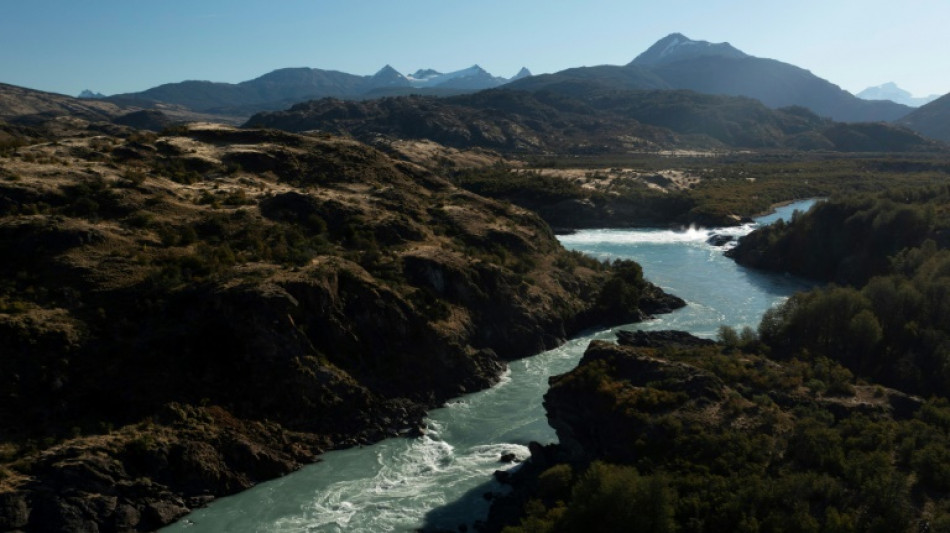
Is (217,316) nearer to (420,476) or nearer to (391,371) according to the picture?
(391,371)

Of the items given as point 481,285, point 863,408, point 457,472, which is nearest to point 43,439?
point 457,472

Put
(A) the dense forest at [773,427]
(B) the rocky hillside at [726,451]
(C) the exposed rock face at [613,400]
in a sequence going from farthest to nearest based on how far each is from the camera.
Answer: (C) the exposed rock face at [613,400] < (A) the dense forest at [773,427] < (B) the rocky hillside at [726,451]

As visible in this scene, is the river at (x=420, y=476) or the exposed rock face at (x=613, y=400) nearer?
the exposed rock face at (x=613, y=400)

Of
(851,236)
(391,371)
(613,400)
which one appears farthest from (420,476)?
(851,236)

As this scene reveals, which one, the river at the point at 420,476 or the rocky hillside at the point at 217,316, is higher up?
the rocky hillside at the point at 217,316

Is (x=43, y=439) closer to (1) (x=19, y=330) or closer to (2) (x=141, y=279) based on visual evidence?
(1) (x=19, y=330)

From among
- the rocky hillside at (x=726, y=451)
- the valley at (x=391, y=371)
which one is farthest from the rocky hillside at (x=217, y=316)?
the rocky hillside at (x=726, y=451)

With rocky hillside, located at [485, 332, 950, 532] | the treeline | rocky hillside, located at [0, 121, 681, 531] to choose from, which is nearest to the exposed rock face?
rocky hillside, located at [485, 332, 950, 532]

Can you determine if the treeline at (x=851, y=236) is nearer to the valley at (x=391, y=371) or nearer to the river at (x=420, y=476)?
the valley at (x=391, y=371)
